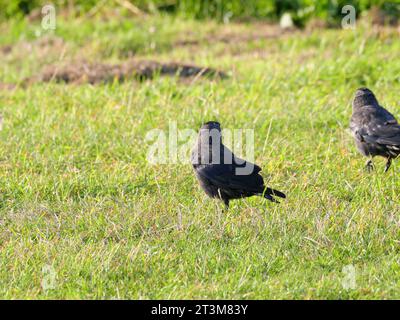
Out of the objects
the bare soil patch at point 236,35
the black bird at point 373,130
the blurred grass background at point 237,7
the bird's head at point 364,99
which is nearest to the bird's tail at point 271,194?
the black bird at point 373,130

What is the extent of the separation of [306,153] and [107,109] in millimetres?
2107

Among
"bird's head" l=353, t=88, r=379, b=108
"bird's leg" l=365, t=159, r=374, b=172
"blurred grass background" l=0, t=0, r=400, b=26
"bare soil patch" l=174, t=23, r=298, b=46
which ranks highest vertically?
"blurred grass background" l=0, t=0, r=400, b=26

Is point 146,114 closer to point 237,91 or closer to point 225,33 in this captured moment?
point 237,91

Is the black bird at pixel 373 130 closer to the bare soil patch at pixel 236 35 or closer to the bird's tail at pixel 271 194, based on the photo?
the bird's tail at pixel 271 194

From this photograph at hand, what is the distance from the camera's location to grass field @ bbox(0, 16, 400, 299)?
482 cm

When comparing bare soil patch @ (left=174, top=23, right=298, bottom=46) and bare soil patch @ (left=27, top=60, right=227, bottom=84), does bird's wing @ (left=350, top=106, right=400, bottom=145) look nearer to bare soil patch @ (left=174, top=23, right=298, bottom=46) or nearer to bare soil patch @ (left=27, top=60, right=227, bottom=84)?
bare soil patch @ (left=27, top=60, right=227, bottom=84)

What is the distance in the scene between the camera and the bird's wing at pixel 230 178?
18.5 ft

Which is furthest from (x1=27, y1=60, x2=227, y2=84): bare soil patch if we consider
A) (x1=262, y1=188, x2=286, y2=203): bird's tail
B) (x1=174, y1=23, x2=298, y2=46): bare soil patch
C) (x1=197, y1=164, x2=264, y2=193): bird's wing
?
(x1=262, y1=188, x2=286, y2=203): bird's tail

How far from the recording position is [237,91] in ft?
28.6

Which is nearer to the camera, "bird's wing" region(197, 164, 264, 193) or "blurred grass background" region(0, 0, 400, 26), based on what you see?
"bird's wing" region(197, 164, 264, 193)

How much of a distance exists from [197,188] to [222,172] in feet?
2.22

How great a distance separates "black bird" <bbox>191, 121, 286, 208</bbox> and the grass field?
139mm

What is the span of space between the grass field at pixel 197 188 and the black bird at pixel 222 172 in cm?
14

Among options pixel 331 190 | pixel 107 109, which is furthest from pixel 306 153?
pixel 107 109
